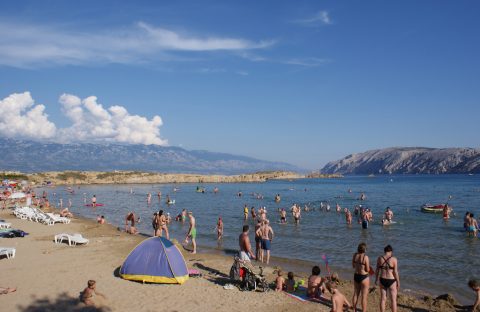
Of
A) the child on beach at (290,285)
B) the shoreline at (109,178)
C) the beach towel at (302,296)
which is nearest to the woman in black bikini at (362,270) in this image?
the beach towel at (302,296)

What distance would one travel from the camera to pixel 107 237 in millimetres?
20906

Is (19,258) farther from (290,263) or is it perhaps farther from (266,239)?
(290,263)

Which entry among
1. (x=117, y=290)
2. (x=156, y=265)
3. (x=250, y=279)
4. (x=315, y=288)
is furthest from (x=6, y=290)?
(x=315, y=288)

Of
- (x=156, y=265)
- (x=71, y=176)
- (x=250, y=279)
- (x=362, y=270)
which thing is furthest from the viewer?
(x=71, y=176)

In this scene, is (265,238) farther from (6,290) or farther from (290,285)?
(6,290)

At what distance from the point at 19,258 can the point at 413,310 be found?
14.2 meters

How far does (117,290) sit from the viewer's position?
11.5 metres

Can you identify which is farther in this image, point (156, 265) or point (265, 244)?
point (265, 244)

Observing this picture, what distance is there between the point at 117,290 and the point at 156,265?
4.41ft

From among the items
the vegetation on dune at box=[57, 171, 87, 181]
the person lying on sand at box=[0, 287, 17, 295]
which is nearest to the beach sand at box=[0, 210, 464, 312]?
the person lying on sand at box=[0, 287, 17, 295]

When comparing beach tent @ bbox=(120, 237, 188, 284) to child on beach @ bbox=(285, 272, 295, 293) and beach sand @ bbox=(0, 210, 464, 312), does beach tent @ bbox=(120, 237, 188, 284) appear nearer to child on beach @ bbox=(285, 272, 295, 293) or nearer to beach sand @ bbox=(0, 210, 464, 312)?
beach sand @ bbox=(0, 210, 464, 312)

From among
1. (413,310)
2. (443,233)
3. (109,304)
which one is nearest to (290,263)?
(413,310)

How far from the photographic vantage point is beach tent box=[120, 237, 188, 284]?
12.1 meters

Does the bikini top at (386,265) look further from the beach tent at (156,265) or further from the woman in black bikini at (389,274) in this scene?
the beach tent at (156,265)
